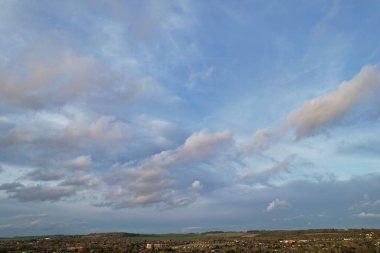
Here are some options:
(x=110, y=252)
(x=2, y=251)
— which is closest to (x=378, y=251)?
(x=110, y=252)

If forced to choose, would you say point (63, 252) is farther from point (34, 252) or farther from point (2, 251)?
point (2, 251)

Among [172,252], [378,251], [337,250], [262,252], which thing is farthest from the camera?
[172,252]

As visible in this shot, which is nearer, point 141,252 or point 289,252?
point 289,252

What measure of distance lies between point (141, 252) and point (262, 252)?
168 ft

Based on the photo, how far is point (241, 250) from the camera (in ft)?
626

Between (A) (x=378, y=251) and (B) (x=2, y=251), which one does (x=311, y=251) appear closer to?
(A) (x=378, y=251)

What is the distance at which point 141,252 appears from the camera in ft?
617

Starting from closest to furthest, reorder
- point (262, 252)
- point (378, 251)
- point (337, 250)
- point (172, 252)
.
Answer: point (378, 251) < point (337, 250) < point (262, 252) < point (172, 252)

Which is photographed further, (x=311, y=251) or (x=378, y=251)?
(x=311, y=251)

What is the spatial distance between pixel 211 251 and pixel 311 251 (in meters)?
44.2

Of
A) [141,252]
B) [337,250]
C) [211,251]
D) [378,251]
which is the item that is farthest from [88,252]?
[378,251]

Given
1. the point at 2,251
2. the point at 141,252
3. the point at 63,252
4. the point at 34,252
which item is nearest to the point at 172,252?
the point at 141,252

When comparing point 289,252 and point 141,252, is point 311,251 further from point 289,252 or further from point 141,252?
point 141,252

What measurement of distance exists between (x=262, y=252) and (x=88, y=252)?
75.1 metres
